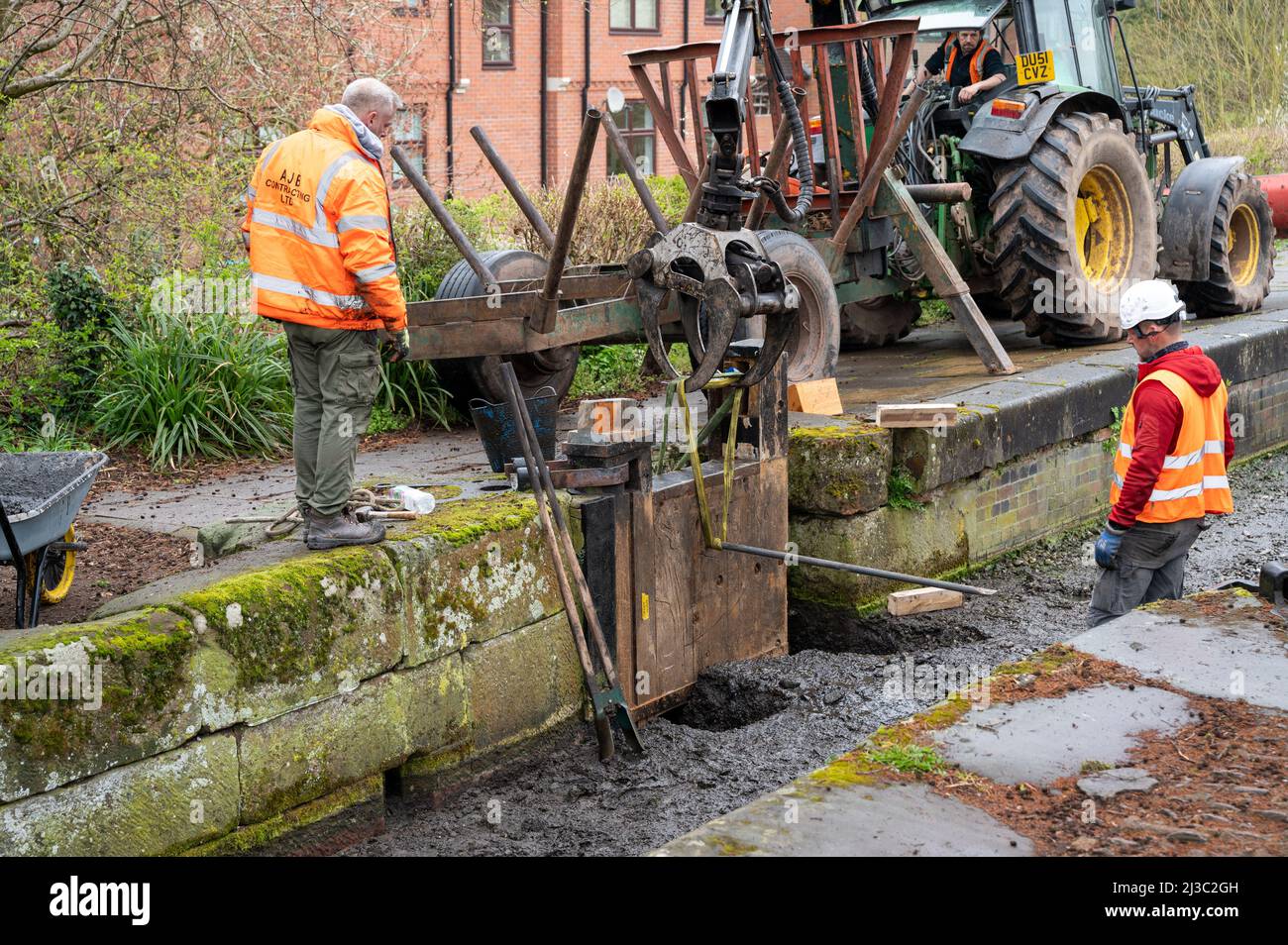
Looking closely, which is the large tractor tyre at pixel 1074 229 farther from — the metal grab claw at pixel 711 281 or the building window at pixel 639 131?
the building window at pixel 639 131

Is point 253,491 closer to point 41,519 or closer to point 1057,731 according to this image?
point 41,519

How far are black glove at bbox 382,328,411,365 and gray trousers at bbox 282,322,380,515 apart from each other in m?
0.07

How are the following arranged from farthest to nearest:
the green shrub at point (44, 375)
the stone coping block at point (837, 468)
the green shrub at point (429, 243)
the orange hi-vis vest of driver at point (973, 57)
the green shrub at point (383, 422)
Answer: the orange hi-vis vest of driver at point (973, 57) < the green shrub at point (429, 243) < the green shrub at point (383, 422) < the green shrub at point (44, 375) < the stone coping block at point (837, 468)

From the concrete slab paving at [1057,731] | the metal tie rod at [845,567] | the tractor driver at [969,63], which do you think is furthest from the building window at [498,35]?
the concrete slab paving at [1057,731]

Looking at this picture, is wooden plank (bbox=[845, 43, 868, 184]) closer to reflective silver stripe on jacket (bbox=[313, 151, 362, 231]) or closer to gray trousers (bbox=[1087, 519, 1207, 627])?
gray trousers (bbox=[1087, 519, 1207, 627])

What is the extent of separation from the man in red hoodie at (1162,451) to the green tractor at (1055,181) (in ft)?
12.7

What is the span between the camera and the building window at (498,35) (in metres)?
23.4

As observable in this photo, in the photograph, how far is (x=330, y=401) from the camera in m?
5.60

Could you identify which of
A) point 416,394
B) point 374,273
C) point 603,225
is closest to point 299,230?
point 374,273

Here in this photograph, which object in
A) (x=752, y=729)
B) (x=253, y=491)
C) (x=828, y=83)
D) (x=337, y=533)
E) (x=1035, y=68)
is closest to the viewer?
(x=337, y=533)

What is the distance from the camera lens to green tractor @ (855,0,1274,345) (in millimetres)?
9945

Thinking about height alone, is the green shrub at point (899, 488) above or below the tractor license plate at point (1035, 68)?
below

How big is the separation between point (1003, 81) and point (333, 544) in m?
6.92

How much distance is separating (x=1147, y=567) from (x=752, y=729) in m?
1.88
